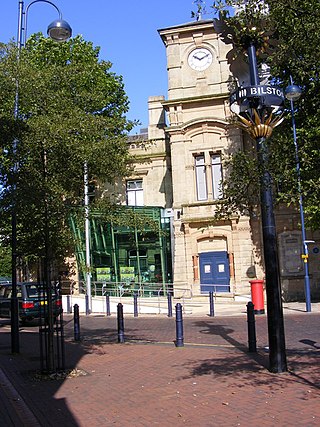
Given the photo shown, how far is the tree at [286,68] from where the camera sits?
622 centimetres

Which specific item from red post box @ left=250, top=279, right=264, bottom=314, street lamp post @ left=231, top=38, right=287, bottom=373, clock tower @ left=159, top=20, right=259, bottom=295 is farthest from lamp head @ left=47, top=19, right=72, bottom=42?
clock tower @ left=159, top=20, right=259, bottom=295

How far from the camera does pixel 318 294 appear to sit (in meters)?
26.7

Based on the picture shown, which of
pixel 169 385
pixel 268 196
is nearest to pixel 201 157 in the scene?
pixel 268 196

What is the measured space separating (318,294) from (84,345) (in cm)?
1697

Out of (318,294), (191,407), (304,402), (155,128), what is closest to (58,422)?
(191,407)

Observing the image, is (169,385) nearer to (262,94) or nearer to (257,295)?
(262,94)

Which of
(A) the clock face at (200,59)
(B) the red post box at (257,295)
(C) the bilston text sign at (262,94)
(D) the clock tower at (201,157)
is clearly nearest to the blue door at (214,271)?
(D) the clock tower at (201,157)

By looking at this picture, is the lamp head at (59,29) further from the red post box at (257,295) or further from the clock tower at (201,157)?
the clock tower at (201,157)

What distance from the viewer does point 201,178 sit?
2922 centimetres

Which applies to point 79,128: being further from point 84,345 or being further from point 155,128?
point 155,128

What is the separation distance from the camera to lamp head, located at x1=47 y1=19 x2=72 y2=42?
38.0ft

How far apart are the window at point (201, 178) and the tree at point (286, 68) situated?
2087 centimetres

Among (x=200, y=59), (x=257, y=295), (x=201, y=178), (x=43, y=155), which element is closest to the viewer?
(x=43, y=155)

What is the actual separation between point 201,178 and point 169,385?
21.8 m
